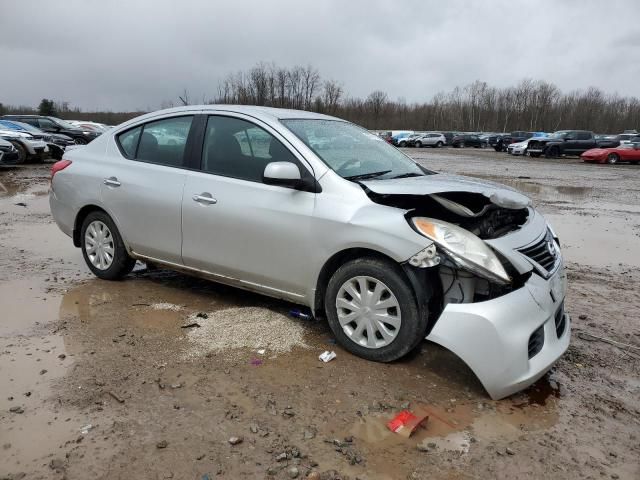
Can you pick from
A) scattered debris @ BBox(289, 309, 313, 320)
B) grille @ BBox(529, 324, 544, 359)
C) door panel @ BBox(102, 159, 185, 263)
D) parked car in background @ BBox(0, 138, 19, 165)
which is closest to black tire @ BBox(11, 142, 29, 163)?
parked car in background @ BBox(0, 138, 19, 165)

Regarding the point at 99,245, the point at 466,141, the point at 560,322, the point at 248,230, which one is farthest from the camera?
the point at 466,141

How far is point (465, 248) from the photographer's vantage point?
326 centimetres

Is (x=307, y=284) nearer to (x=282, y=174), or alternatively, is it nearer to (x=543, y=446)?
(x=282, y=174)

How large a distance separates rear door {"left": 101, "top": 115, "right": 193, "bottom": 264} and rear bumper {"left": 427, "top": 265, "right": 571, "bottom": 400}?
2.51 m

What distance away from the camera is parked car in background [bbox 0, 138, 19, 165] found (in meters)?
16.2

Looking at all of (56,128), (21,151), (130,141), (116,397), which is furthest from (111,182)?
(56,128)

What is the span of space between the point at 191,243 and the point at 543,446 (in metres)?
3.03

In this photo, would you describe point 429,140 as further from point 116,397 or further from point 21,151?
point 116,397

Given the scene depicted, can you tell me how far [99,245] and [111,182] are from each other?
2.34 ft

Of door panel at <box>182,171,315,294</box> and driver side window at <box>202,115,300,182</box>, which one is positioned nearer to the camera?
door panel at <box>182,171,315,294</box>

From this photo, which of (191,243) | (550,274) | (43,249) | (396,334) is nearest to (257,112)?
(191,243)

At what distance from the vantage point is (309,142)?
4102mm

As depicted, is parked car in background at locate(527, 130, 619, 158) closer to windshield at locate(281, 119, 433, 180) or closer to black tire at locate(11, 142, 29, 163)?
black tire at locate(11, 142, 29, 163)

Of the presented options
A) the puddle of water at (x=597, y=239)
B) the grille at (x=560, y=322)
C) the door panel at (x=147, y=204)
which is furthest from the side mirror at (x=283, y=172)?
the puddle of water at (x=597, y=239)
